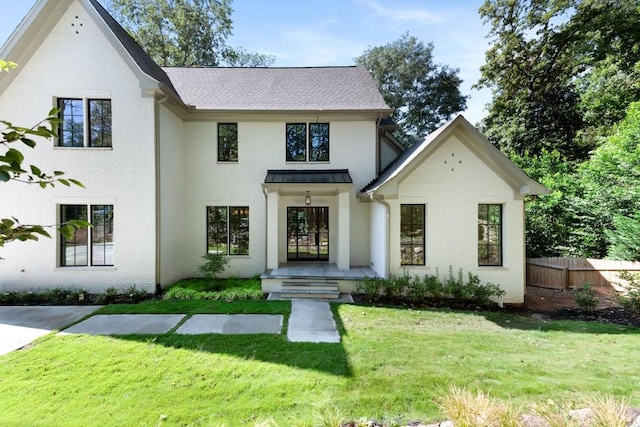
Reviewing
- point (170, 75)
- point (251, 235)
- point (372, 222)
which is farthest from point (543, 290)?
point (170, 75)

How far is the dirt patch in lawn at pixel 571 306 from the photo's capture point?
8.14 m

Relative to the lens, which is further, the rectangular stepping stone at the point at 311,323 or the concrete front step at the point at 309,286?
the concrete front step at the point at 309,286

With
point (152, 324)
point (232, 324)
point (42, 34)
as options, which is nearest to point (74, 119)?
point (42, 34)

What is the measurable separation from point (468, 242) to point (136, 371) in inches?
352

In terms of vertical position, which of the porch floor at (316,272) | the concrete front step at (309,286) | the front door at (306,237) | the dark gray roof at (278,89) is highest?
the dark gray roof at (278,89)

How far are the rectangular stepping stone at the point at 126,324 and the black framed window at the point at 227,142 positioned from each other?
20.7ft

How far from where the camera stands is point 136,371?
4.80 meters

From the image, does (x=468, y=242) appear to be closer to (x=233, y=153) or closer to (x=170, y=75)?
(x=233, y=153)

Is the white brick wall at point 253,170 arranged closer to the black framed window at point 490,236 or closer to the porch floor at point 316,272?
the porch floor at point 316,272

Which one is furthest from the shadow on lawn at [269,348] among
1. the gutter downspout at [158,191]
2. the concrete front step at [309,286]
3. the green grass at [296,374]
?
the gutter downspout at [158,191]

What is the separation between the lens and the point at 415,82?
98.4 feet

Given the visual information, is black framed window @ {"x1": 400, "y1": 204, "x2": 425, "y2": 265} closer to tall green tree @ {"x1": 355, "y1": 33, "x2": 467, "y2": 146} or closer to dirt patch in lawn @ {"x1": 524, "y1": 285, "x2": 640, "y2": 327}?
dirt patch in lawn @ {"x1": 524, "y1": 285, "x2": 640, "y2": 327}

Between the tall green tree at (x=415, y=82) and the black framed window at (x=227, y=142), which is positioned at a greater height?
the tall green tree at (x=415, y=82)

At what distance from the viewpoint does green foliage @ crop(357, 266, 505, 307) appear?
8812mm
